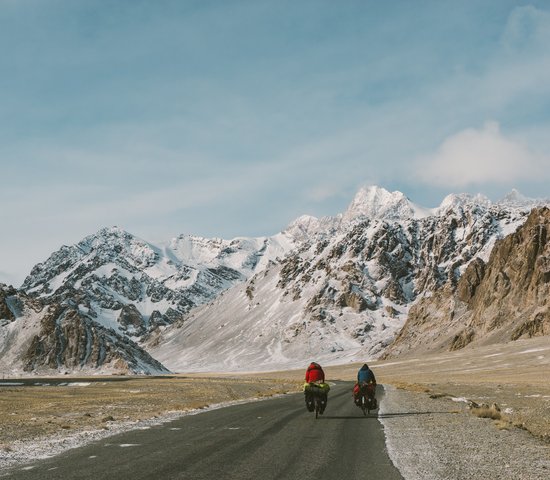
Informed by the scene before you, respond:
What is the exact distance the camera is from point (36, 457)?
1706cm

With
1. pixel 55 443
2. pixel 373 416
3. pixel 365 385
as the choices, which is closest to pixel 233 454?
pixel 55 443

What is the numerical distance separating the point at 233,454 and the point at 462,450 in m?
6.77

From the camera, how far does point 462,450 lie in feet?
56.9

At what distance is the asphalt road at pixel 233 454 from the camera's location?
45.0 ft

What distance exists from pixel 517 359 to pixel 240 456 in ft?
421

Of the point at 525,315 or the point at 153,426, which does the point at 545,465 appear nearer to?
the point at 153,426

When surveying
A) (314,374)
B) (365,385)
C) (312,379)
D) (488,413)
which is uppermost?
(314,374)

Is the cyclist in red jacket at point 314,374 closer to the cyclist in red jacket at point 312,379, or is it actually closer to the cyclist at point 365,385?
the cyclist in red jacket at point 312,379

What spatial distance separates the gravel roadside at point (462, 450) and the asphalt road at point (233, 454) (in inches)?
26.6

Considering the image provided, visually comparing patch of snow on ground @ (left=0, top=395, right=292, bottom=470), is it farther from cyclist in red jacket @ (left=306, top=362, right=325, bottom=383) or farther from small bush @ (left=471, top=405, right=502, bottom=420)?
small bush @ (left=471, top=405, right=502, bottom=420)

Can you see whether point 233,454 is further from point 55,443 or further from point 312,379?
point 312,379

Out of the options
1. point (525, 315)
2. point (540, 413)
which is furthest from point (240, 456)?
point (525, 315)

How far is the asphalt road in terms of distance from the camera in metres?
13.7

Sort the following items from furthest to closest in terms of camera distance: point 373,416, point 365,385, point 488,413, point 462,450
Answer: point 365,385 → point 373,416 → point 488,413 → point 462,450
